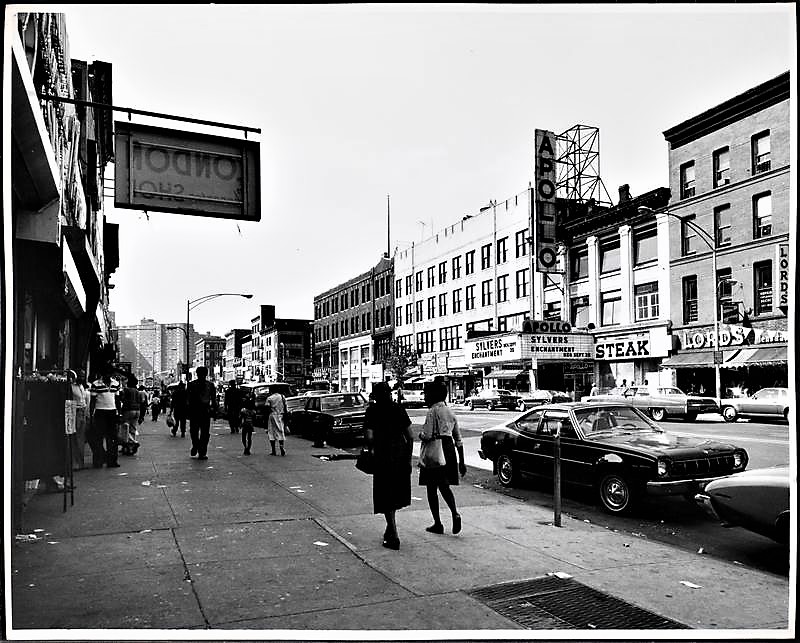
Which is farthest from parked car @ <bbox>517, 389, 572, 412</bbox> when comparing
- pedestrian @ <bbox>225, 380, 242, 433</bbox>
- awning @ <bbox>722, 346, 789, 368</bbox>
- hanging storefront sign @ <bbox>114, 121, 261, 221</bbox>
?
hanging storefront sign @ <bbox>114, 121, 261, 221</bbox>

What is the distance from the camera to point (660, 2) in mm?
5145

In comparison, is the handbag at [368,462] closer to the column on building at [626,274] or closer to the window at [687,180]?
the window at [687,180]

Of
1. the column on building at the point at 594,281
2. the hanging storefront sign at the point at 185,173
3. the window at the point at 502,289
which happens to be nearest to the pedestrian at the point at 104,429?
the hanging storefront sign at the point at 185,173

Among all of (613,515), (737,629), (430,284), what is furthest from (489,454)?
(430,284)

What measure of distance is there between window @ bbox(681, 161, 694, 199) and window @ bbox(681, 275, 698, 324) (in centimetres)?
400

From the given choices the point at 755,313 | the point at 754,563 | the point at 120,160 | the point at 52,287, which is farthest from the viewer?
the point at 755,313

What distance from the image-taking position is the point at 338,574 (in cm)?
593

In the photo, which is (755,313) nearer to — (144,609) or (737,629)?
(737,629)

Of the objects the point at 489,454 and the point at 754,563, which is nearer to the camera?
the point at 754,563

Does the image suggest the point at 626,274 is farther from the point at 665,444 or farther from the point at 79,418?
the point at 79,418

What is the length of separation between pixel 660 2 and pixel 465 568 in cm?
483

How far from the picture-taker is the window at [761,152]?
2883cm

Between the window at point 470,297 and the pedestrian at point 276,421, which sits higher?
the window at point 470,297

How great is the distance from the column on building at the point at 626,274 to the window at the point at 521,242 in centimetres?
800
